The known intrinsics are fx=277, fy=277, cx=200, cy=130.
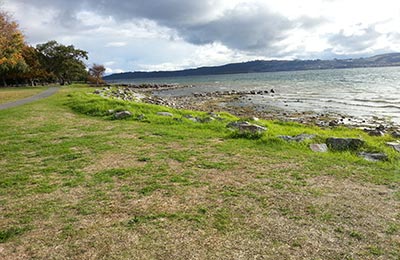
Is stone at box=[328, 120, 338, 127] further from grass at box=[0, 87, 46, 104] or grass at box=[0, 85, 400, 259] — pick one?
grass at box=[0, 87, 46, 104]

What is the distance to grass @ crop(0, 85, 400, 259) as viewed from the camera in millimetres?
3844

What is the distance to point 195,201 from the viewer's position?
17.0ft

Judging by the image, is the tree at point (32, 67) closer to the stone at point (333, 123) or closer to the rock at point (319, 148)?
the stone at point (333, 123)

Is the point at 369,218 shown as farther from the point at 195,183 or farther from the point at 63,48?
the point at 63,48

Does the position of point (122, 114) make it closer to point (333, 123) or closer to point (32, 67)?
point (333, 123)

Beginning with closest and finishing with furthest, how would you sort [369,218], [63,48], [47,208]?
[369,218] < [47,208] < [63,48]

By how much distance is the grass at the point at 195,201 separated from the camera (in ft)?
12.6

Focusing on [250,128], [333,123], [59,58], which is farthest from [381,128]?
[59,58]

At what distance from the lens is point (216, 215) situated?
466 centimetres

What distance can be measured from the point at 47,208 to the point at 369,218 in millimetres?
5514

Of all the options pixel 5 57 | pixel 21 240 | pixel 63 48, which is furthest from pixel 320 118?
pixel 63 48

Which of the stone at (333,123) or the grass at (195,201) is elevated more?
the grass at (195,201)

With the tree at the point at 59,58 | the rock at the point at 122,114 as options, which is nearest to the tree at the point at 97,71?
the tree at the point at 59,58

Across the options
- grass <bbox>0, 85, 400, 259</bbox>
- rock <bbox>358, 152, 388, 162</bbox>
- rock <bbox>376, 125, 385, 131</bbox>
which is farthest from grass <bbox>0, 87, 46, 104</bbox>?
rock <bbox>376, 125, 385, 131</bbox>
